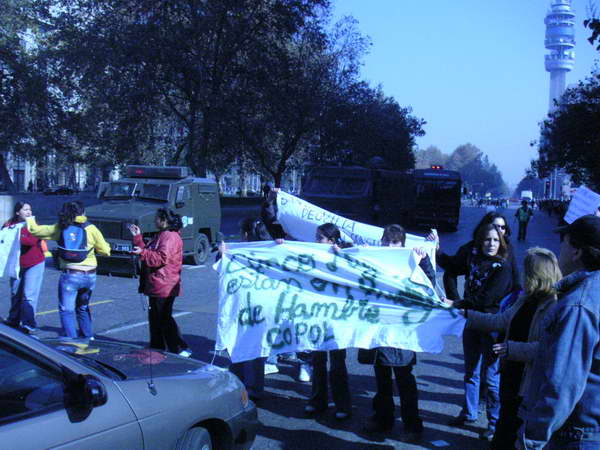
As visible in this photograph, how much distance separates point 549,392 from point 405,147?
56.1 m

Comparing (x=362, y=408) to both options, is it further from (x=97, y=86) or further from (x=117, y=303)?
(x=97, y=86)

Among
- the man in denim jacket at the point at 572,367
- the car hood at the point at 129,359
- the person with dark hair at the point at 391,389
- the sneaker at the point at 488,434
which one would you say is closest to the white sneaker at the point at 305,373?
the person with dark hair at the point at 391,389

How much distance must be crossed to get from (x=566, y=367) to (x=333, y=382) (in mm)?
3075

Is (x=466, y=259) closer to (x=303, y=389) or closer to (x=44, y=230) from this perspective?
(x=303, y=389)

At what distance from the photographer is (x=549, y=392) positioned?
98.6 inches

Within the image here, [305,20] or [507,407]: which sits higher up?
[305,20]

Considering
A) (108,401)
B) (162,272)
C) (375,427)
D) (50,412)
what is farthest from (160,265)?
(50,412)

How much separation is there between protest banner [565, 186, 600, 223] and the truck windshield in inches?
451

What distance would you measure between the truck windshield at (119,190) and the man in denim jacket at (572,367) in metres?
14.3

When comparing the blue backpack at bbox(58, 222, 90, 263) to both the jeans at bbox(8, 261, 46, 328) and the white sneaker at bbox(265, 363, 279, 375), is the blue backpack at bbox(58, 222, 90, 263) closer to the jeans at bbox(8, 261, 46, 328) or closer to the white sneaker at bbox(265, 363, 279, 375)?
the jeans at bbox(8, 261, 46, 328)

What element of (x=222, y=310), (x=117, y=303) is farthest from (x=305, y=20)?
(x=222, y=310)

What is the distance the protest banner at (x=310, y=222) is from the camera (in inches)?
311

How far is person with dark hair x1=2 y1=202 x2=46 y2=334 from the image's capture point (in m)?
7.90

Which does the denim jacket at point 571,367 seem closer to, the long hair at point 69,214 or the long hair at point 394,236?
the long hair at point 394,236
